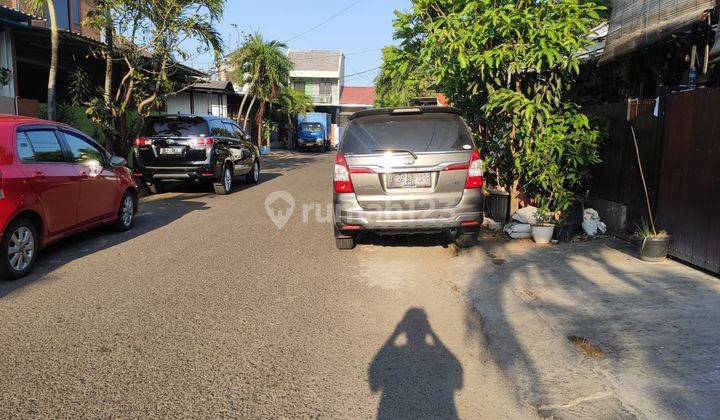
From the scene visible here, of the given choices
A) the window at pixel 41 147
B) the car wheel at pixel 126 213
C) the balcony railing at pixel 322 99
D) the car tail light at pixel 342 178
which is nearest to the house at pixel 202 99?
the car wheel at pixel 126 213

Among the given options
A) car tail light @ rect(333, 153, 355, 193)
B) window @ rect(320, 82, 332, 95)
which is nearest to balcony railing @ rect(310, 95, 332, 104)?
window @ rect(320, 82, 332, 95)

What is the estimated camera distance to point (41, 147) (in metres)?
6.64

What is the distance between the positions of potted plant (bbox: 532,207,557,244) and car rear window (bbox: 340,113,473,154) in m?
1.66

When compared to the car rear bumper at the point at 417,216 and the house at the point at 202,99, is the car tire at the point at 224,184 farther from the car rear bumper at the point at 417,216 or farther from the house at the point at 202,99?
the house at the point at 202,99

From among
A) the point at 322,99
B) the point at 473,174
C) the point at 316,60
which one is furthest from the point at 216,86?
the point at 316,60

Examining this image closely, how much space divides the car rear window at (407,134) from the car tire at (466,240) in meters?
1.20

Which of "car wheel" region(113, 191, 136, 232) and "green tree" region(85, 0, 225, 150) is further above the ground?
"green tree" region(85, 0, 225, 150)

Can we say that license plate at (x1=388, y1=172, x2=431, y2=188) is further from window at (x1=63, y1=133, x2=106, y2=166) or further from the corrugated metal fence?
window at (x1=63, y1=133, x2=106, y2=166)

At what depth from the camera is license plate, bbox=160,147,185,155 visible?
12.5 m

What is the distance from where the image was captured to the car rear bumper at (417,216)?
6609mm

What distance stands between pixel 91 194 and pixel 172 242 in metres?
1.25

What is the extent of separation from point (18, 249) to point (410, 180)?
4.41 metres

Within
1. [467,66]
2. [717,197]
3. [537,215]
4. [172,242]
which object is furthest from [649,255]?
[172,242]

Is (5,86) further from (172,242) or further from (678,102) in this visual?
(678,102)
